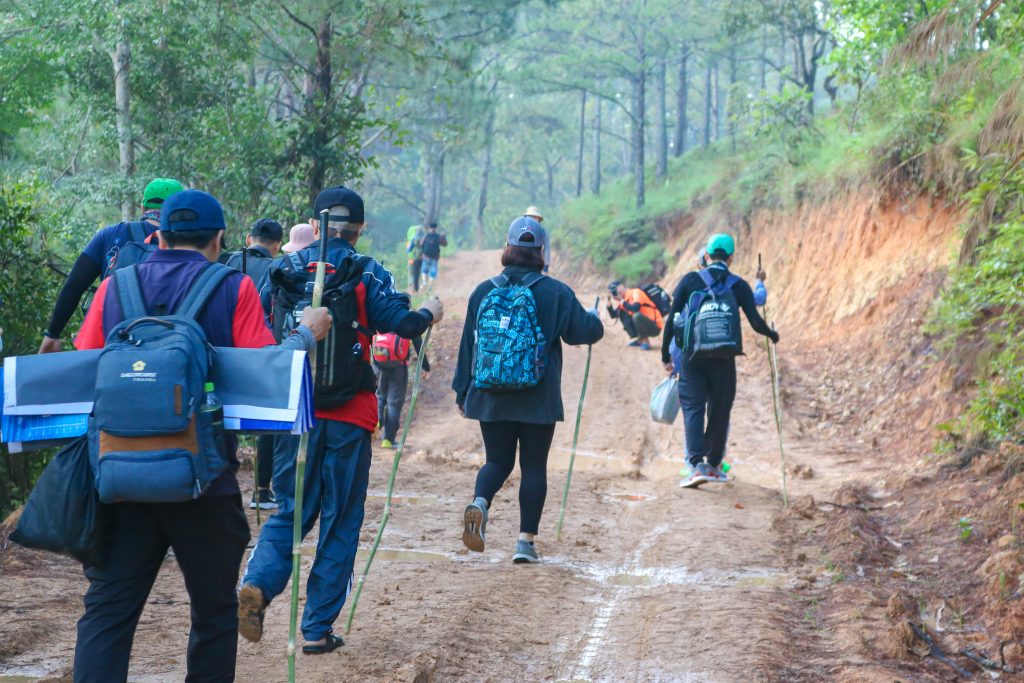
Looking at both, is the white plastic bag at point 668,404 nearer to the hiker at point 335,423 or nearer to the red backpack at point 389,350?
the red backpack at point 389,350

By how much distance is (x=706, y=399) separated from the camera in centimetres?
968

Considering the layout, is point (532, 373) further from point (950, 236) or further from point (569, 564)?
point (950, 236)

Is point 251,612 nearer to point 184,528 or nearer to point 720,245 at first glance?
point 184,528

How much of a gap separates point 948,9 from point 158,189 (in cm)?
530

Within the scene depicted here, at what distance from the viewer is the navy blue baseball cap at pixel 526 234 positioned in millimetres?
6547

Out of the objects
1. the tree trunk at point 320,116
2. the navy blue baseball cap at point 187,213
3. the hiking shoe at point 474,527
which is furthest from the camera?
the tree trunk at point 320,116

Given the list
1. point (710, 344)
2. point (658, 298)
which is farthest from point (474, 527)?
point (658, 298)

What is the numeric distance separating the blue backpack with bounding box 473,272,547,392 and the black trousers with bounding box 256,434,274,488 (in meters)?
2.18

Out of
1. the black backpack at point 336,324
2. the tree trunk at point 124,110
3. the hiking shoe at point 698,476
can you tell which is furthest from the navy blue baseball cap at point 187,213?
the tree trunk at point 124,110

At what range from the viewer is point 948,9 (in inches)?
276

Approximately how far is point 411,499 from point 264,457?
1.66 m

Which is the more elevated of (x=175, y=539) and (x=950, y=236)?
(x=950, y=236)

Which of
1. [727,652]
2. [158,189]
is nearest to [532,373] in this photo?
[727,652]

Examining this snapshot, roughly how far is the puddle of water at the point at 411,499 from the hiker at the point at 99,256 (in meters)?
3.66
